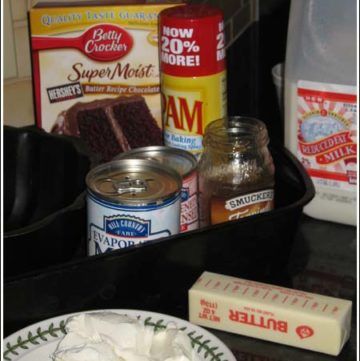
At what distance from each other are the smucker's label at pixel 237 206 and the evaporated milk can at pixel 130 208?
0.08 meters

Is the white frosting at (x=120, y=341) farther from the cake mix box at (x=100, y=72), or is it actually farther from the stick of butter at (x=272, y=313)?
the cake mix box at (x=100, y=72)

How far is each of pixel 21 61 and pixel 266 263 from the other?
383 mm

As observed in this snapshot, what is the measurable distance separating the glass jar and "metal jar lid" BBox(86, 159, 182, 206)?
0.28 feet

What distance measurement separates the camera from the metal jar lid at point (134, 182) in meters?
0.99

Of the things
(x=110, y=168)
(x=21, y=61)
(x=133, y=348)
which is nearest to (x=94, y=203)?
(x=110, y=168)

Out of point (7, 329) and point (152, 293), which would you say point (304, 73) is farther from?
point (7, 329)

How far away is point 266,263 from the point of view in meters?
1.11

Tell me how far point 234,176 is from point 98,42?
236 millimetres

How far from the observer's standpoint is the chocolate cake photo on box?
1209 mm

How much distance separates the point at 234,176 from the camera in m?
1.12

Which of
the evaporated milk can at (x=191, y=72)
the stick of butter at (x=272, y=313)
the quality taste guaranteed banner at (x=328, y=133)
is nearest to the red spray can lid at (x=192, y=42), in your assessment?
the evaporated milk can at (x=191, y=72)

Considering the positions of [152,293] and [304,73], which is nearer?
[152,293]

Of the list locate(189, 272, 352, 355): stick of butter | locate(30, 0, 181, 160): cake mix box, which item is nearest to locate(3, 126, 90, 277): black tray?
locate(30, 0, 181, 160): cake mix box

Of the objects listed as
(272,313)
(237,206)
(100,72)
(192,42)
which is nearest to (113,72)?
(100,72)
